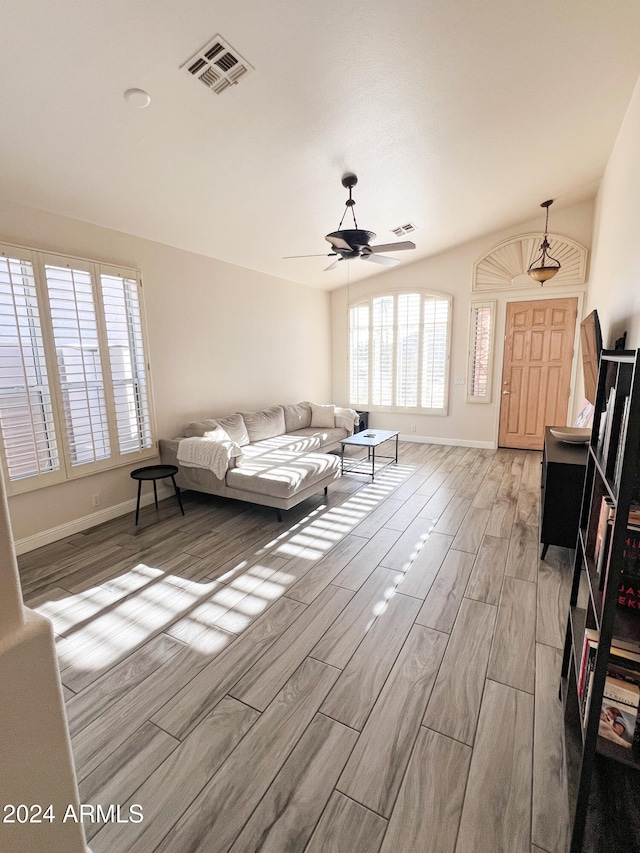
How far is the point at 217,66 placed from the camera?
2.14 m

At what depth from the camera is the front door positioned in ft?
18.5

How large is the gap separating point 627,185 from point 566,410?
352 centimetres

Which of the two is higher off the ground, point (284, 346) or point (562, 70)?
point (562, 70)

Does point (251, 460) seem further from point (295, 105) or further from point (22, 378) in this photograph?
point (295, 105)

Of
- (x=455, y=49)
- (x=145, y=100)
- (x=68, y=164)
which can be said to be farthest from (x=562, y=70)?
(x=68, y=164)

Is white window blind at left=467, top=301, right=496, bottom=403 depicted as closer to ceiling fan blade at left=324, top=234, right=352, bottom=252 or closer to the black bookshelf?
ceiling fan blade at left=324, top=234, right=352, bottom=252

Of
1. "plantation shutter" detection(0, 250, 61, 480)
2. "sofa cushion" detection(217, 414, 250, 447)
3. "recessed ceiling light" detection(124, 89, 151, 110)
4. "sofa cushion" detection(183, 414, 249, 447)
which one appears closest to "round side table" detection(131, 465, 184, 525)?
"sofa cushion" detection(183, 414, 249, 447)

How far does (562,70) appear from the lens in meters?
2.60

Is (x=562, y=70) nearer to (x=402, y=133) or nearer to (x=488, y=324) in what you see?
(x=402, y=133)

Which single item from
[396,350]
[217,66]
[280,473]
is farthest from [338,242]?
[396,350]

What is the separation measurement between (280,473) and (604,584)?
2.71 m

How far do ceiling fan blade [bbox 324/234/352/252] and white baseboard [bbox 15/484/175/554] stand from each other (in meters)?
3.00

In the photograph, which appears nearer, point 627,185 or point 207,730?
point 207,730

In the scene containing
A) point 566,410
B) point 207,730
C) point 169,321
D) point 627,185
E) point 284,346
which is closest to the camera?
point 207,730
